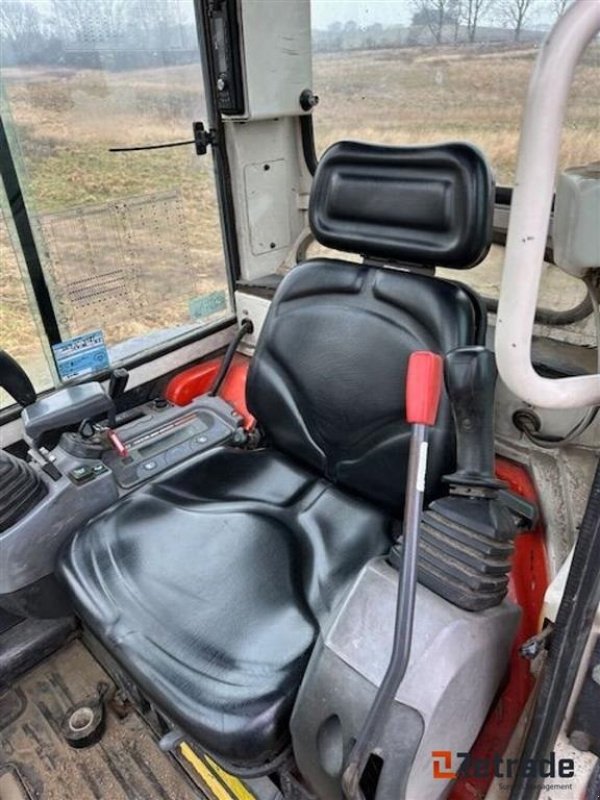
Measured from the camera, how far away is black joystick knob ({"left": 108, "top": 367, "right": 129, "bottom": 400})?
1560 millimetres

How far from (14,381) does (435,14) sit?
1.29 metres

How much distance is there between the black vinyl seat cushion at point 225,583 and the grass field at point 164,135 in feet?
2.12

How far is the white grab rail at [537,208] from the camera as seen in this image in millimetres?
486

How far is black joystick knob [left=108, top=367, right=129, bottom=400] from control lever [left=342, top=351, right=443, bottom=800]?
1.07 metres

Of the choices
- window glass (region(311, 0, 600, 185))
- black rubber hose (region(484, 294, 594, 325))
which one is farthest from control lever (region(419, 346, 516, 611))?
window glass (region(311, 0, 600, 185))

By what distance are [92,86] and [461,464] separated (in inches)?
50.6

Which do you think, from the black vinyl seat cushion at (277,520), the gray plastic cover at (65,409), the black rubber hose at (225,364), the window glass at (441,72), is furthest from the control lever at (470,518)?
the black rubber hose at (225,364)

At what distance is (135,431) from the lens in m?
1.65

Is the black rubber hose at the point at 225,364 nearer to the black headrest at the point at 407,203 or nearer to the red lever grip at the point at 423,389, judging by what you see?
the black headrest at the point at 407,203

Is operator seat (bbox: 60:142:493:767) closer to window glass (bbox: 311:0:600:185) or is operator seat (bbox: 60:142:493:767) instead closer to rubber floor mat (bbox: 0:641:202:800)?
window glass (bbox: 311:0:600:185)

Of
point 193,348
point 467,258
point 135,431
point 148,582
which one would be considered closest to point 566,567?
point 467,258

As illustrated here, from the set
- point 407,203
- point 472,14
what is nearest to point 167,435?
point 407,203

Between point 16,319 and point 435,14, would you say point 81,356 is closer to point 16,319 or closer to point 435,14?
point 16,319

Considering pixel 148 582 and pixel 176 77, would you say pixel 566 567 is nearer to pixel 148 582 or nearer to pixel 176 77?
pixel 148 582
